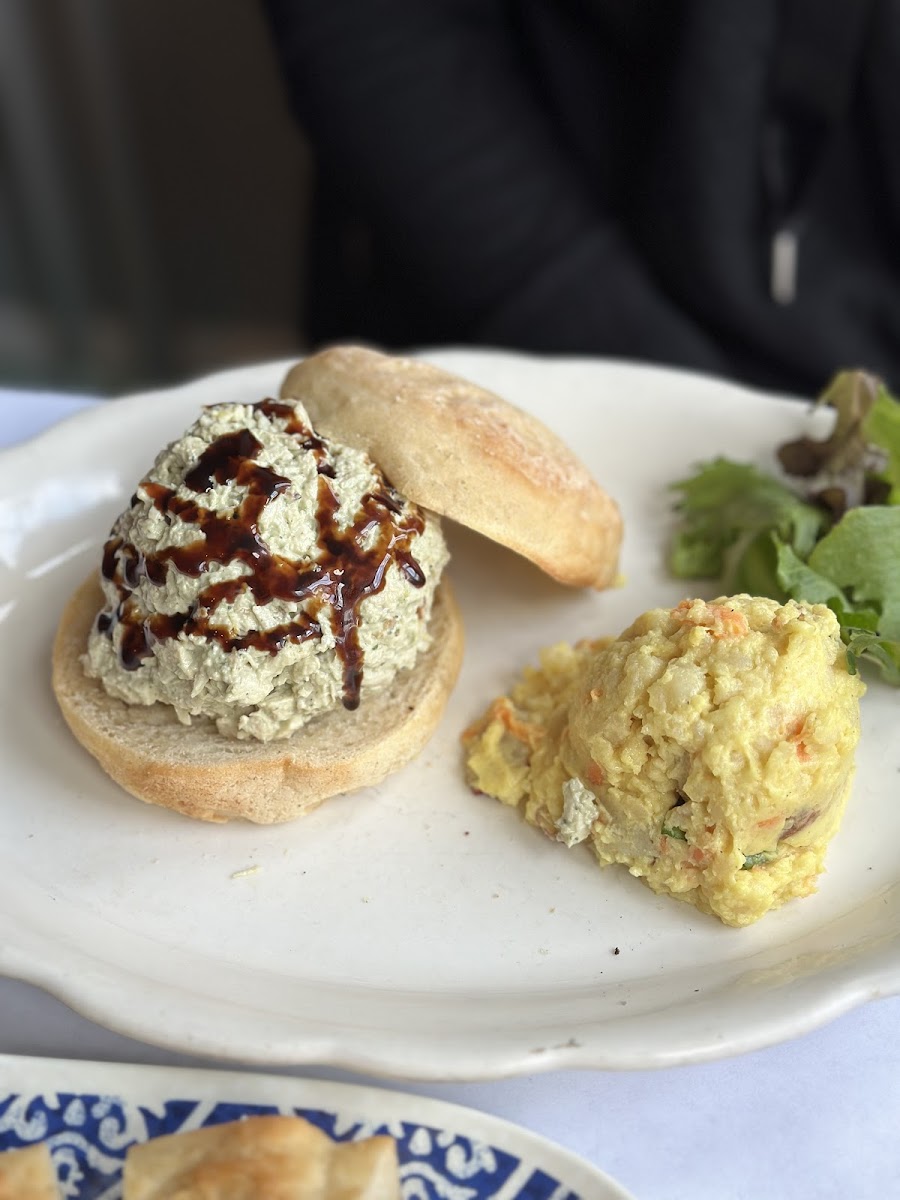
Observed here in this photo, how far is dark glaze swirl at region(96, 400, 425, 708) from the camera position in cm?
216

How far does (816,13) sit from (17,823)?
3.36 meters

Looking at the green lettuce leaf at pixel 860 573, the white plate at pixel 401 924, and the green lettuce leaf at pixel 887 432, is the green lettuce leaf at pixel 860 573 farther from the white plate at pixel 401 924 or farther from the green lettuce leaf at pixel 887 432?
the green lettuce leaf at pixel 887 432

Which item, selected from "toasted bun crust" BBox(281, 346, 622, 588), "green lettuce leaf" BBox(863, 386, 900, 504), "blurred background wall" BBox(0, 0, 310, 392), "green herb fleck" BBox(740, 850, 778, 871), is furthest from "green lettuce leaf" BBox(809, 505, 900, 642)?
"blurred background wall" BBox(0, 0, 310, 392)

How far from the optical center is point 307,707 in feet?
7.34

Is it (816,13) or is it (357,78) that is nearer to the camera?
(816,13)

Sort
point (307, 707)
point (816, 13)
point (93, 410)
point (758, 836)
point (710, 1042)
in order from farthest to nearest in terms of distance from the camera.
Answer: point (816, 13) → point (93, 410) → point (307, 707) → point (758, 836) → point (710, 1042)

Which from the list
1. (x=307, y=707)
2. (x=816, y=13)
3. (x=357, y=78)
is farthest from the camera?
(x=357, y=78)

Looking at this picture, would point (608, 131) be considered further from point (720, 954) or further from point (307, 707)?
point (720, 954)

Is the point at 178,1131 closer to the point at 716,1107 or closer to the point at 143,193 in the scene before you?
the point at 716,1107

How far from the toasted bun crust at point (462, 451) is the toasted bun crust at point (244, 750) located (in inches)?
14.5

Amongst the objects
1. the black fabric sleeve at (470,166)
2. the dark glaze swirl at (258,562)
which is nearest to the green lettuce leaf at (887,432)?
the dark glaze swirl at (258,562)

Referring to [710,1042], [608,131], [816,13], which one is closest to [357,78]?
[608,131]

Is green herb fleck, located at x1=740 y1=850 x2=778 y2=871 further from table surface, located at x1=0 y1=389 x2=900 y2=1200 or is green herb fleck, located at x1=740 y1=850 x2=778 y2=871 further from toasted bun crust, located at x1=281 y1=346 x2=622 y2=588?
toasted bun crust, located at x1=281 y1=346 x2=622 y2=588

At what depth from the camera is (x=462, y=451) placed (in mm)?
2363
